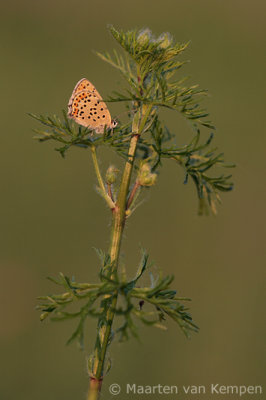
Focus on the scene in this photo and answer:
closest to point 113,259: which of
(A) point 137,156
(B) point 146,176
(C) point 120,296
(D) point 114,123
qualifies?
(C) point 120,296

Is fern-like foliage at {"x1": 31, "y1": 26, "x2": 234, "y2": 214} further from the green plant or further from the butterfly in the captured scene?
the butterfly

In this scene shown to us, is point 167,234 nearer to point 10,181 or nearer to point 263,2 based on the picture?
point 10,181

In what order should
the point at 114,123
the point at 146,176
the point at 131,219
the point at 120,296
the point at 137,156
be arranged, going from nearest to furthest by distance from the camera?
the point at 120,296
the point at 146,176
the point at 137,156
the point at 114,123
the point at 131,219

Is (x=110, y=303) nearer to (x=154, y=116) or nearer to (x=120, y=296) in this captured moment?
(x=120, y=296)

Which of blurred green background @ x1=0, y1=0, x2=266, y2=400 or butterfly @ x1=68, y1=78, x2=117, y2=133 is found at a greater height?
blurred green background @ x1=0, y1=0, x2=266, y2=400

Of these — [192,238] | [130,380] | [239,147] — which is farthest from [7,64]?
[130,380]

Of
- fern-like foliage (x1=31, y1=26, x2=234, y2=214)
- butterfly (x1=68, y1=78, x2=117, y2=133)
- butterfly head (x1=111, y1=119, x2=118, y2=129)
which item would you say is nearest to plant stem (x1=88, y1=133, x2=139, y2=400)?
fern-like foliage (x1=31, y1=26, x2=234, y2=214)
